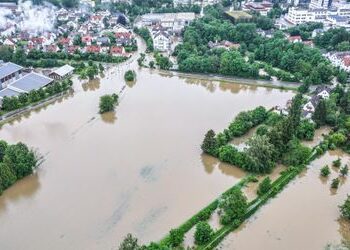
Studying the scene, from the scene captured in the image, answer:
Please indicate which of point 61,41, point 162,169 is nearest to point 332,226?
point 162,169

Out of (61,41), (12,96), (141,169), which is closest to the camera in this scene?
(141,169)

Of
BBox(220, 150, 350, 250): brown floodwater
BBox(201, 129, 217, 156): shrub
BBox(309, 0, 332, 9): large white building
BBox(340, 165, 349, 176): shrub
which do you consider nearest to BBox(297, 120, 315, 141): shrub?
BBox(340, 165, 349, 176): shrub

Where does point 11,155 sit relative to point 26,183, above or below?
above

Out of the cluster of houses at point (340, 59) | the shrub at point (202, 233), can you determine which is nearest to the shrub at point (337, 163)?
the shrub at point (202, 233)

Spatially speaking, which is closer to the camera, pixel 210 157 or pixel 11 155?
pixel 11 155

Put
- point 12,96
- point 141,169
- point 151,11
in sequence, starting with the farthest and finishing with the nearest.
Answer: point 151,11
point 12,96
point 141,169

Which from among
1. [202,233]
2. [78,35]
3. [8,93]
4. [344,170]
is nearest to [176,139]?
[202,233]

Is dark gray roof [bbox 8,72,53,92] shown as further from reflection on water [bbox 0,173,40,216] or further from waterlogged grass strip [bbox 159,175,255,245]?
waterlogged grass strip [bbox 159,175,255,245]

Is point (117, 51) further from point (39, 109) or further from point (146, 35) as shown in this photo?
point (39, 109)

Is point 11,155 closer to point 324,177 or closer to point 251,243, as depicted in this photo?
point 251,243
